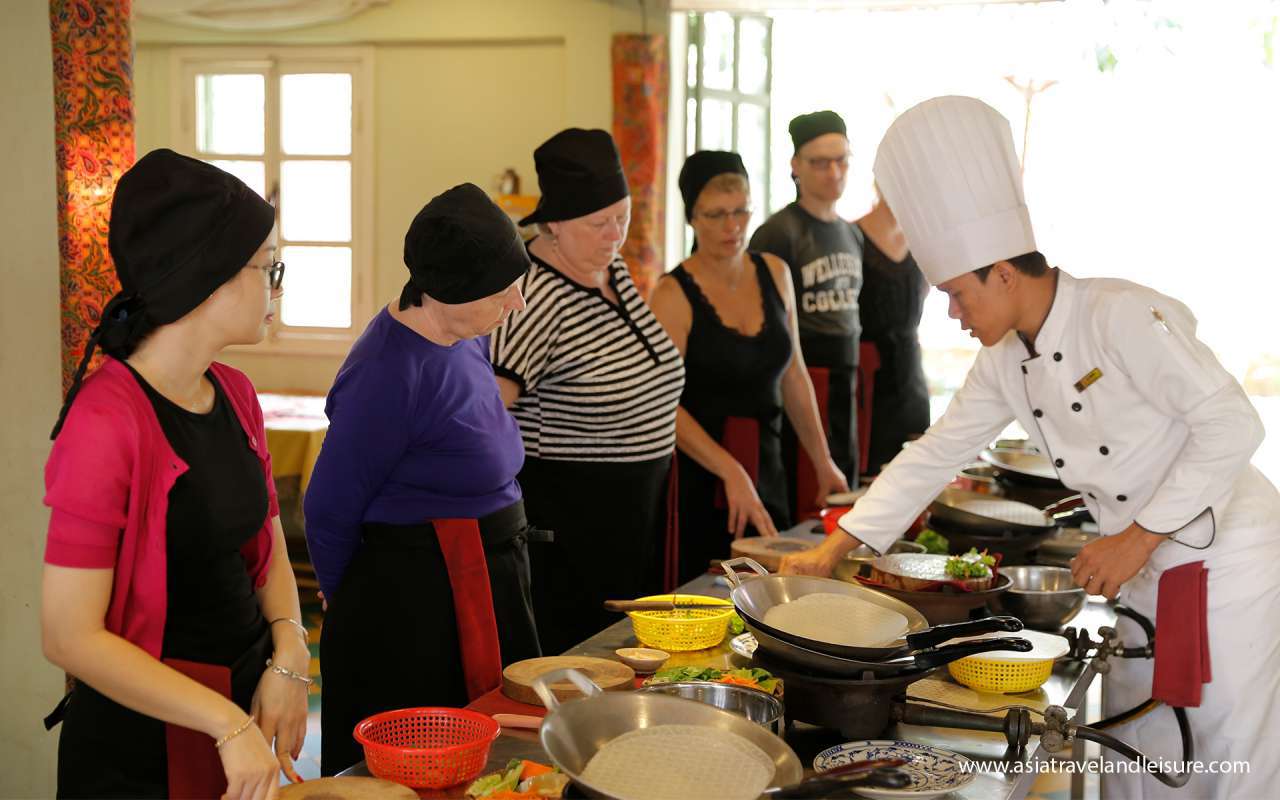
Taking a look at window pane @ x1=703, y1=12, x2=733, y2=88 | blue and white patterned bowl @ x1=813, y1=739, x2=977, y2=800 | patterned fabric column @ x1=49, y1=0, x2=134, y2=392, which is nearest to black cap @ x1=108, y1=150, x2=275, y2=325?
blue and white patterned bowl @ x1=813, y1=739, x2=977, y2=800

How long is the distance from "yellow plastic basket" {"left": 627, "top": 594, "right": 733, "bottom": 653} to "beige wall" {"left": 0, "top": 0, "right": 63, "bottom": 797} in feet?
5.08

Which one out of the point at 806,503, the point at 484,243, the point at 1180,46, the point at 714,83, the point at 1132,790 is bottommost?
the point at 1132,790

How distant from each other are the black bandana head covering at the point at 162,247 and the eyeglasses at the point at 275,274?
8cm

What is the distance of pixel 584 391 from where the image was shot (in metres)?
2.71

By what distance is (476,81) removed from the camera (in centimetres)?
719

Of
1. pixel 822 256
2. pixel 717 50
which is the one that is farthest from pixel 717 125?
pixel 822 256

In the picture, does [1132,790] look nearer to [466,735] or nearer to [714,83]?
[466,735]

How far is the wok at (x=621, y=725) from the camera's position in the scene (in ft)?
3.98

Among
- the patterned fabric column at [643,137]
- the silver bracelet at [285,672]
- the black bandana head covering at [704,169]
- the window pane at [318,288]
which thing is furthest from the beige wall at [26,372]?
the window pane at [318,288]

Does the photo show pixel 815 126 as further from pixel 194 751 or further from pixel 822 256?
pixel 194 751

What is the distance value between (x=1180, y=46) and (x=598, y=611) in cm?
628

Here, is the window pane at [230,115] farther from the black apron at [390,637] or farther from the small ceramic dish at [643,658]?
the small ceramic dish at [643,658]

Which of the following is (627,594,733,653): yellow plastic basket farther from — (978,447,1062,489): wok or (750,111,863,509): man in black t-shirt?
(750,111,863,509): man in black t-shirt

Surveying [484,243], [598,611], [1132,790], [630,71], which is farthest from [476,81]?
[1132,790]
